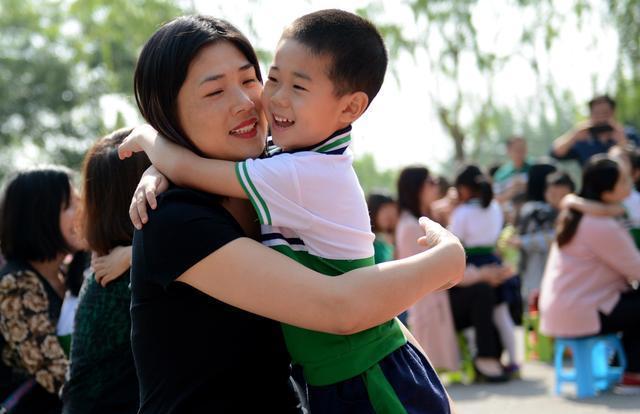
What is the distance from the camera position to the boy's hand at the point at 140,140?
2387 millimetres

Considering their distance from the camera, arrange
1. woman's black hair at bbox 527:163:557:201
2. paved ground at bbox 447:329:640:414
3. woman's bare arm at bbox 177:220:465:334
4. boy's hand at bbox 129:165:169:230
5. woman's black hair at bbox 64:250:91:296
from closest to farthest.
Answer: woman's bare arm at bbox 177:220:465:334 → boy's hand at bbox 129:165:169:230 → woman's black hair at bbox 64:250:91:296 → paved ground at bbox 447:329:640:414 → woman's black hair at bbox 527:163:557:201

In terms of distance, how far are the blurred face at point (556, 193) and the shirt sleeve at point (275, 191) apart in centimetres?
803

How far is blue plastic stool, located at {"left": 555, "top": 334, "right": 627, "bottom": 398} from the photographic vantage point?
7.16 meters

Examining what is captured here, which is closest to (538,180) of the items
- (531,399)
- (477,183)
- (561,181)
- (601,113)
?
(561,181)

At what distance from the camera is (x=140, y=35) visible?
63.8ft

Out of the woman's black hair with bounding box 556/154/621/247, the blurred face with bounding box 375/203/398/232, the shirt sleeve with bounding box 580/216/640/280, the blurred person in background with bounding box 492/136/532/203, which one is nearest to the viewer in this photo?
the shirt sleeve with bounding box 580/216/640/280

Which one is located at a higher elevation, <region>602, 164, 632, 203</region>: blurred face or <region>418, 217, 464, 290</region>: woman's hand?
<region>418, 217, 464, 290</region>: woman's hand

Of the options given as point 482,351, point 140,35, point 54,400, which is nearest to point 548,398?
point 482,351

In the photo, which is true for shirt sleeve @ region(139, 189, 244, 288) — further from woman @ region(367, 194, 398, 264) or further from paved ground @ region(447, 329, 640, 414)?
woman @ region(367, 194, 398, 264)

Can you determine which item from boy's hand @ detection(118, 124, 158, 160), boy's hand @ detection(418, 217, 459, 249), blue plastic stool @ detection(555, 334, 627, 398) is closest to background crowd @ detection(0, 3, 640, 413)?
blue plastic stool @ detection(555, 334, 627, 398)

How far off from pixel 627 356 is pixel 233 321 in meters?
5.72

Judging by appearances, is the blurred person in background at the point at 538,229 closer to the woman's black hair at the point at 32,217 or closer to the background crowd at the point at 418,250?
the background crowd at the point at 418,250

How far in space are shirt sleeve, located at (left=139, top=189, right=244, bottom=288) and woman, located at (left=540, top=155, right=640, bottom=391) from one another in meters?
5.34

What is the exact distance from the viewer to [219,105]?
2250 millimetres
